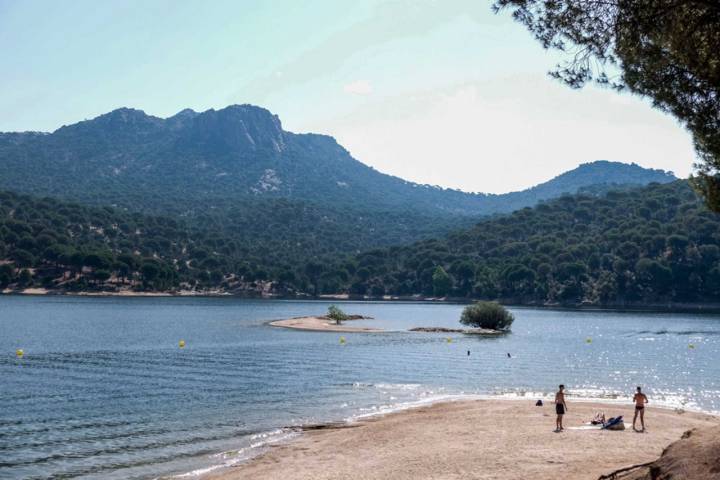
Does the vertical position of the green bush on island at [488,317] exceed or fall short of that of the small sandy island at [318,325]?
it exceeds it

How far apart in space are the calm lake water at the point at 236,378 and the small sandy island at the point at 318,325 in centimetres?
535

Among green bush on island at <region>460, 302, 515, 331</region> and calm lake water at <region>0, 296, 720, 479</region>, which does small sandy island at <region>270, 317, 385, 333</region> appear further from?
green bush on island at <region>460, 302, 515, 331</region>

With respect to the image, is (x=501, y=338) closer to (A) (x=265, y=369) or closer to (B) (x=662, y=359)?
(B) (x=662, y=359)

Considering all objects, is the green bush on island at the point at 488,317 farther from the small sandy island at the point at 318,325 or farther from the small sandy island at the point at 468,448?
the small sandy island at the point at 468,448

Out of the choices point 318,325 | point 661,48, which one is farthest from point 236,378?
point 318,325

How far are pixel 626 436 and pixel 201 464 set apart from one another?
21.4 metres

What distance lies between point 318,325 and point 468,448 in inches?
3668

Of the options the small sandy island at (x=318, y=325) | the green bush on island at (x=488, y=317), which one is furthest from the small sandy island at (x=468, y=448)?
the green bush on island at (x=488, y=317)

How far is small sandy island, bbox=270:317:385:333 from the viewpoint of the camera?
115625 mm

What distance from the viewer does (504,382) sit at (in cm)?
5897

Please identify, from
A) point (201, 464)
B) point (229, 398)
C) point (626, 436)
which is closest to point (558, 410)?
point (626, 436)

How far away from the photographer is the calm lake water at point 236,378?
3312 centimetres

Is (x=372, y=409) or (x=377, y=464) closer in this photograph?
(x=377, y=464)

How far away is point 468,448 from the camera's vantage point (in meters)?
30.5
